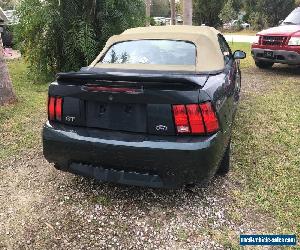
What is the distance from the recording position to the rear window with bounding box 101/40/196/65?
14.3 ft

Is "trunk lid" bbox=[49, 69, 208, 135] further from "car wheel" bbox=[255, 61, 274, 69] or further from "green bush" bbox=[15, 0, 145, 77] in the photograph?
"car wheel" bbox=[255, 61, 274, 69]

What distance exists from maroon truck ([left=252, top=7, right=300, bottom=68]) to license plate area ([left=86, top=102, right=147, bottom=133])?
689 centimetres

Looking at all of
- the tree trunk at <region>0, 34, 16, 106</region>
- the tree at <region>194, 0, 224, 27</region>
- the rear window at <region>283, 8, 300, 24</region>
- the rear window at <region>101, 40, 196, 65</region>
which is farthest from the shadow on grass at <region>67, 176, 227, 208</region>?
the tree at <region>194, 0, 224, 27</region>

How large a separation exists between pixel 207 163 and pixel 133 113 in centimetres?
78

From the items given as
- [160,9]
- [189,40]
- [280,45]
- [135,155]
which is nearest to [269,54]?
[280,45]

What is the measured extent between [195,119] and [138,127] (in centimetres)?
51

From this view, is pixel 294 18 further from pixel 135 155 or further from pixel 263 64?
pixel 135 155

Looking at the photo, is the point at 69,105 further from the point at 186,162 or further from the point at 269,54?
the point at 269,54

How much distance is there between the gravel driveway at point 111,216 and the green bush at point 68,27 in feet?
17.2

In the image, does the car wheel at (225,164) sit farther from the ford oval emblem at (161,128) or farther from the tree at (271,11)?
the tree at (271,11)

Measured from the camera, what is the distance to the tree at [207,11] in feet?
108

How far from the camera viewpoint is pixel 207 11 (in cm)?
3334

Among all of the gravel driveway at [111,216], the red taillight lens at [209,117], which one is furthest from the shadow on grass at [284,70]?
the red taillight lens at [209,117]

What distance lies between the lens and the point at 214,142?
341 centimetres
